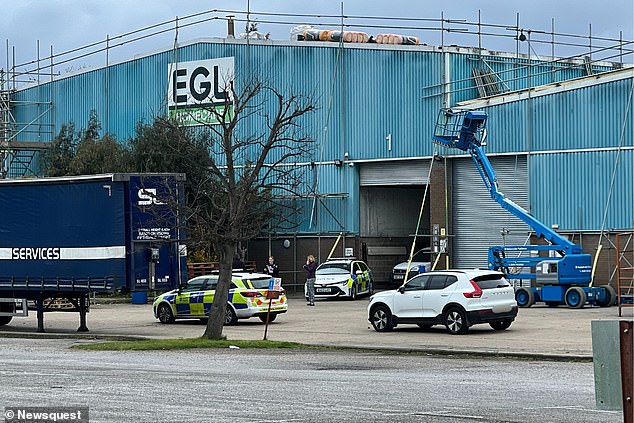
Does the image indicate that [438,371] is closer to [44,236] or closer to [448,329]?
[448,329]

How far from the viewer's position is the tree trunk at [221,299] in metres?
25.4

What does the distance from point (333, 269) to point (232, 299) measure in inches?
534

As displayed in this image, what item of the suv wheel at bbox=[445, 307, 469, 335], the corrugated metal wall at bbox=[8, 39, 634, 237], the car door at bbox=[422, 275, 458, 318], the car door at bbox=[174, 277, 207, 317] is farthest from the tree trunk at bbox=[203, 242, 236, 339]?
the corrugated metal wall at bbox=[8, 39, 634, 237]

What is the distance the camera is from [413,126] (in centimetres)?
4700

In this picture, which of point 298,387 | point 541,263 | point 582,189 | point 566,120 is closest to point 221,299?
point 298,387

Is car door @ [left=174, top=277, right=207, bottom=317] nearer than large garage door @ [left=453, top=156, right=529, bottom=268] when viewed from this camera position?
Yes

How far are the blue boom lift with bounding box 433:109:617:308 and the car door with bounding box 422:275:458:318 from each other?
9.81 meters

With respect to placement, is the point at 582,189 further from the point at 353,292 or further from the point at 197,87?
the point at 197,87

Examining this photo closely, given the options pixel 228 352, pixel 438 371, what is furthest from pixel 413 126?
pixel 438 371

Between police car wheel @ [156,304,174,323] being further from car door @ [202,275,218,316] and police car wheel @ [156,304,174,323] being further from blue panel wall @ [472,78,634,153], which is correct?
blue panel wall @ [472,78,634,153]

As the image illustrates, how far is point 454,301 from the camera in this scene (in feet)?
90.4

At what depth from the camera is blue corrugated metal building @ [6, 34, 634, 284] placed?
135 ft

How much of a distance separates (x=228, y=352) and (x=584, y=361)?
269 inches

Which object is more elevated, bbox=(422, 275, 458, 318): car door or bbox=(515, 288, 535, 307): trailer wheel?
bbox=(422, 275, 458, 318): car door
